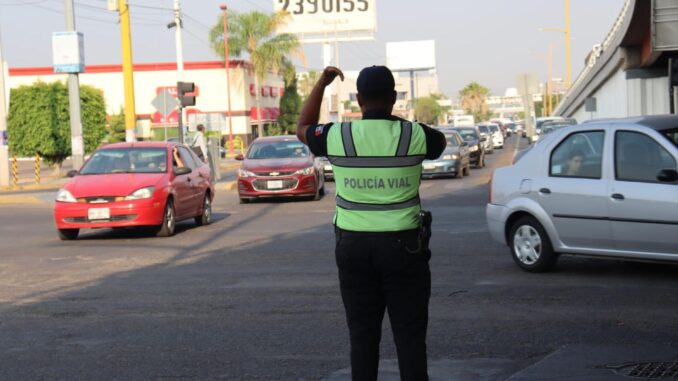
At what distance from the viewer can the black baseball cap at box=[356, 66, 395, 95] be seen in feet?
16.3

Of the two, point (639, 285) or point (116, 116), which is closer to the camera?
point (639, 285)

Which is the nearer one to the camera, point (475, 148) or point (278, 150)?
point (278, 150)

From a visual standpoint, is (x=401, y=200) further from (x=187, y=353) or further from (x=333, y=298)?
(x=333, y=298)

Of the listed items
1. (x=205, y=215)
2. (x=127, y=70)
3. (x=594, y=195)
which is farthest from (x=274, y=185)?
(x=594, y=195)

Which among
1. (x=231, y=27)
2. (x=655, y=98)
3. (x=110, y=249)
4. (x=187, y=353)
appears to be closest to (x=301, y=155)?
(x=110, y=249)

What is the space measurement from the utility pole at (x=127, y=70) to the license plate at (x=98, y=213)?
49.4 ft

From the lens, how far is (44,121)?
41.2 meters

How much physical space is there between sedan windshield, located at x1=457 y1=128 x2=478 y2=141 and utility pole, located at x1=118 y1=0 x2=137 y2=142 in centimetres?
1373

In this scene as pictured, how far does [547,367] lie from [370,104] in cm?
254

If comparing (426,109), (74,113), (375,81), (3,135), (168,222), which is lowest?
(168,222)

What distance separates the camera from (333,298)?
373 inches

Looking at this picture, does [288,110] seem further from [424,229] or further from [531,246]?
[424,229]

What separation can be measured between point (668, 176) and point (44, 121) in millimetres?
34977

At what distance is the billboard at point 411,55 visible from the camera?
Result: 137 meters
